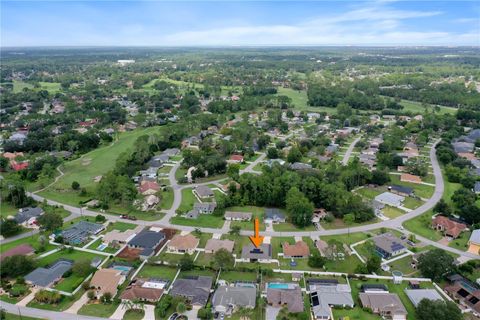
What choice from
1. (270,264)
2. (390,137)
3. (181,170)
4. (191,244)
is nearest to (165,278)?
(191,244)

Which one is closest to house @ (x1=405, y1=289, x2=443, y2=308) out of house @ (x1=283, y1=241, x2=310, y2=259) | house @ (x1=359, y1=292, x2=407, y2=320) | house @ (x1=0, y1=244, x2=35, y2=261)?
house @ (x1=359, y1=292, x2=407, y2=320)

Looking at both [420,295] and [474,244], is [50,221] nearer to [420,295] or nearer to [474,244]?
[420,295]

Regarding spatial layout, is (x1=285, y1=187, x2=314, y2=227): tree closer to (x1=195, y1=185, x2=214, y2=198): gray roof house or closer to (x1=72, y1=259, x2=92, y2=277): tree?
(x1=195, y1=185, x2=214, y2=198): gray roof house

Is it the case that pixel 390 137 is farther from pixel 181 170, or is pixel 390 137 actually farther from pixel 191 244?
pixel 191 244

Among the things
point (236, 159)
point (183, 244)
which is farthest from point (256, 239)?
point (236, 159)

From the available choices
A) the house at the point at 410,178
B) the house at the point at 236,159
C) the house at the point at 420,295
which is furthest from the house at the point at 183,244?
the house at the point at 410,178
